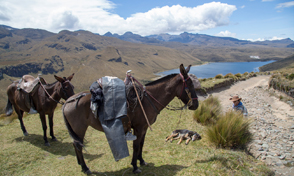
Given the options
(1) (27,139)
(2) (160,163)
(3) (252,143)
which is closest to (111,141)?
(2) (160,163)

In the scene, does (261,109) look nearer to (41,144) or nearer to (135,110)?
(135,110)

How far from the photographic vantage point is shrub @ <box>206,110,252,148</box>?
4.68m

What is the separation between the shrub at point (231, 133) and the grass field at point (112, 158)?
0.27m

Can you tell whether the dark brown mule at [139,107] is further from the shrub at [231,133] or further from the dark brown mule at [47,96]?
the shrub at [231,133]

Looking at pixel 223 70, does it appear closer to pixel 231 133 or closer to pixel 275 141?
pixel 275 141

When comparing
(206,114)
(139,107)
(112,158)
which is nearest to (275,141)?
(206,114)

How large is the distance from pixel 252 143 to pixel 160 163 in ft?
9.87

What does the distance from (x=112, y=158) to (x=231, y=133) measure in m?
3.54

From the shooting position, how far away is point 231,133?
4715 millimetres

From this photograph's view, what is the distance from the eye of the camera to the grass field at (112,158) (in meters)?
3.61

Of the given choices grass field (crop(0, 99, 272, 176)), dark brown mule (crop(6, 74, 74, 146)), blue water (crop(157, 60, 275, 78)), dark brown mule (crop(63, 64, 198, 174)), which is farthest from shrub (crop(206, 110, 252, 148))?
blue water (crop(157, 60, 275, 78))

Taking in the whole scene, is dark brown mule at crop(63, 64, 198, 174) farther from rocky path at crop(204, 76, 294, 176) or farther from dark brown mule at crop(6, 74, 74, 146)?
rocky path at crop(204, 76, 294, 176)

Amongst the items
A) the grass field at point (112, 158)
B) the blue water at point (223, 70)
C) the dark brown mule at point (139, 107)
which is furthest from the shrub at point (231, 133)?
the blue water at point (223, 70)

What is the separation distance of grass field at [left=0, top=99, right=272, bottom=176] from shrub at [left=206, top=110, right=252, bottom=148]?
0.89 ft
